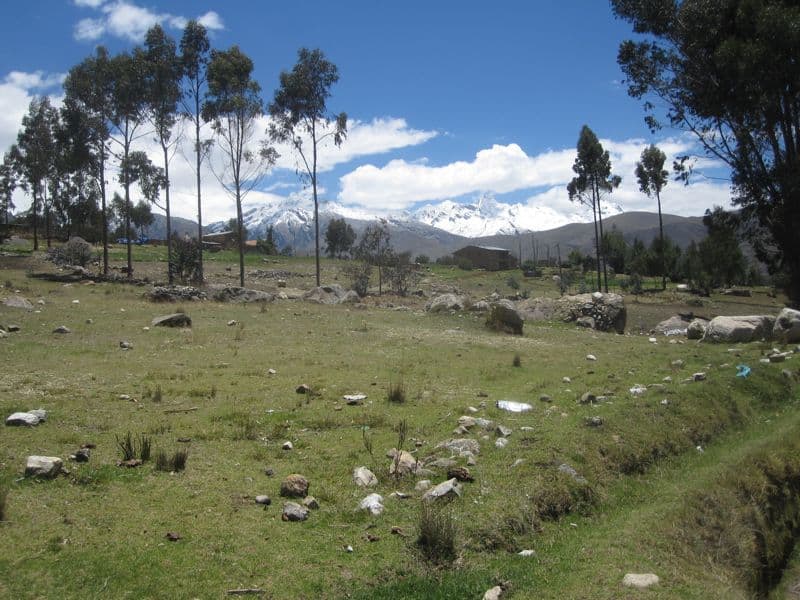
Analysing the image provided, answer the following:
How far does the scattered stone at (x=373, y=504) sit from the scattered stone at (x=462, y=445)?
1752 mm

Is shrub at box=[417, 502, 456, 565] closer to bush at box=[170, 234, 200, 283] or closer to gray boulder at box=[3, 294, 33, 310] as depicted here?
gray boulder at box=[3, 294, 33, 310]

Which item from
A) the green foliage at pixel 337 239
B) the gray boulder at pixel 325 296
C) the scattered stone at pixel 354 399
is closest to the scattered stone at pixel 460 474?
the scattered stone at pixel 354 399

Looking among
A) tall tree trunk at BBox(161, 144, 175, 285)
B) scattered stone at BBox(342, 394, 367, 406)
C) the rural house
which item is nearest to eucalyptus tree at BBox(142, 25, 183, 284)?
tall tree trunk at BBox(161, 144, 175, 285)

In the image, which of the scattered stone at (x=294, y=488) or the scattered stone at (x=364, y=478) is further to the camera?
the scattered stone at (x=364, y=478)

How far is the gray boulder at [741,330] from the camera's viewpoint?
19.6 meters

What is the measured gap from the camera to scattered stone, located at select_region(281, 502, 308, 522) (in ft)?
19.6

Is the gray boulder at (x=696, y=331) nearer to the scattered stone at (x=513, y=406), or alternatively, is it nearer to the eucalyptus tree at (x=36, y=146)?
the scattered stone at (x=513, y=406)

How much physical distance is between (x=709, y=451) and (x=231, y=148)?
34661 mm

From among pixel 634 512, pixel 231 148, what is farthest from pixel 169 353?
pixel 231 148

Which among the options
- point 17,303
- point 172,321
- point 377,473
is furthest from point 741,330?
point 17,303

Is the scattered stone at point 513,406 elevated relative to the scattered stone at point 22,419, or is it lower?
lower

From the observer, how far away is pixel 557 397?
11422 mm

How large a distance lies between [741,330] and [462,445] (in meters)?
15.9

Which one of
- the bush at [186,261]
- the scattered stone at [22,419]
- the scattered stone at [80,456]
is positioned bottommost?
the scattered stone at [80,456]
